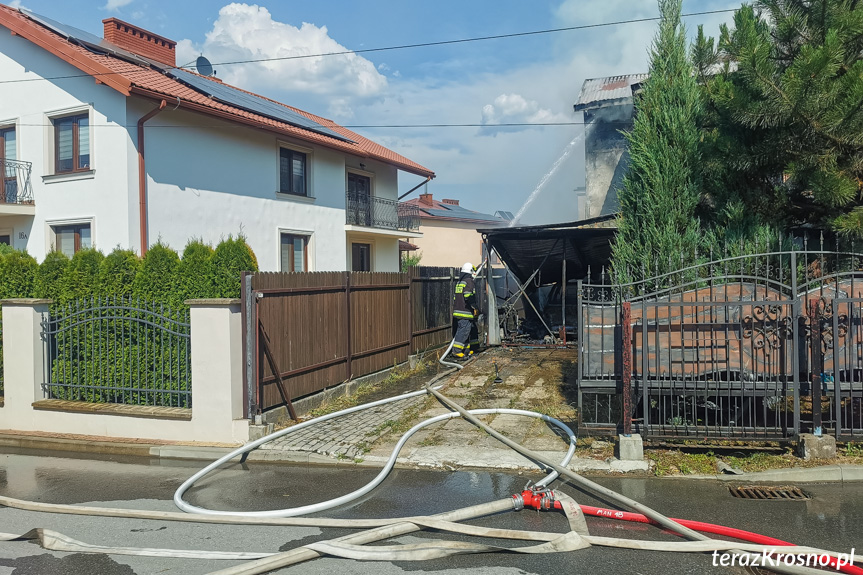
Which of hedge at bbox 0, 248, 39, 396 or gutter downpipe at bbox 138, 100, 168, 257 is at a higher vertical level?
gutter downpipe at bbox 138, 100, 168, 257

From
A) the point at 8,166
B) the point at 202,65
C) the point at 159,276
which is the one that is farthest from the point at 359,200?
the point at 159,276

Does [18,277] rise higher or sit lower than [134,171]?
lower

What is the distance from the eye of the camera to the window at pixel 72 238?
1517cm

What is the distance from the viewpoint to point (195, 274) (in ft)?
27.2

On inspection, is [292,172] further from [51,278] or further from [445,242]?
[445,242]

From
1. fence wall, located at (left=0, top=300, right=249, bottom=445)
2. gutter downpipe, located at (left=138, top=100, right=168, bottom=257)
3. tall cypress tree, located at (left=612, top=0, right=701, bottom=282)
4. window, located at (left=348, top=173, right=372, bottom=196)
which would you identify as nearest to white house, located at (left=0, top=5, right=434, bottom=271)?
gutter downpipe, located at (left=138, top=100, right=168, bottom=257)

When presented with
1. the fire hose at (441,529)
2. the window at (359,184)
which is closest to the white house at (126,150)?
the window at (359,184)

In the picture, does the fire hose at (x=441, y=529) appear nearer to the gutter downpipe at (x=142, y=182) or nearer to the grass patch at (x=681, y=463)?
the grass patch at (x=681, y=463)

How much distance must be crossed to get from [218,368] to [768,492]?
6017 millimetres

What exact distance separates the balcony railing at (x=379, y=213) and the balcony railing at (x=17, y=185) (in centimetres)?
998

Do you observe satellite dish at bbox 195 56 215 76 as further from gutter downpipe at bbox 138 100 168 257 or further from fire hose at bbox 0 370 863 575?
fire hose at bbox 0 370 863 575

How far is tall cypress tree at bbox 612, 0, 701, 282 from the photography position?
7.97m

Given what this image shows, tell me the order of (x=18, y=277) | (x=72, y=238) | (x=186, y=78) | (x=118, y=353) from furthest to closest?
(x=186, y=78) → (x=72, y=238) → (x=18, y=277) → (x=118, y=353)

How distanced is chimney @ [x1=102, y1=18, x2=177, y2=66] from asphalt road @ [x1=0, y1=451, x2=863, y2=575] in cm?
1605
